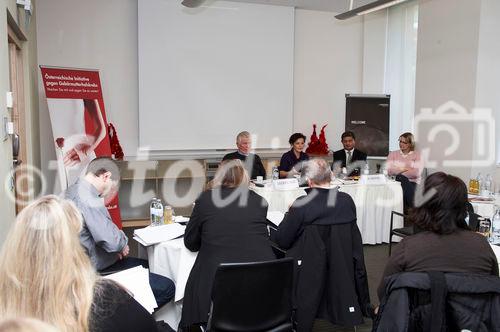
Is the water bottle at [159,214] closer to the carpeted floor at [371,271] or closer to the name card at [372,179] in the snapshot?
the carpeted floor at [371,271]

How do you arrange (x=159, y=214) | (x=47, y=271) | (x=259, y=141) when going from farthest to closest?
(x=259, y=141) < (x=159, y=214) < (x=47, y=271)

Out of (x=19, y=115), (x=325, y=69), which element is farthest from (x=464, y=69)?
(x=19, y=115)

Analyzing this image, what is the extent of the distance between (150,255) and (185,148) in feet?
11.5

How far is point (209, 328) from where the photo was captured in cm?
222

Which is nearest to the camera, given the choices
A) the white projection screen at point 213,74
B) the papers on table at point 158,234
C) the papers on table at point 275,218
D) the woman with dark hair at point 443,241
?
the woman with dark hair at point 443,241

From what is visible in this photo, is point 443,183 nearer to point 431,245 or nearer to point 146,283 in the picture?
point 431,245

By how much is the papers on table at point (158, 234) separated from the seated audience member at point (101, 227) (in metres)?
0.18

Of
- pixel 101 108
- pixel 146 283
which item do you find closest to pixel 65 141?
pixel 101 108

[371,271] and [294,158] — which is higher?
[294,158]

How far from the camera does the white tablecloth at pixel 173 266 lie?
2725mm

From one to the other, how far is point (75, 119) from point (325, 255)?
3837 mm

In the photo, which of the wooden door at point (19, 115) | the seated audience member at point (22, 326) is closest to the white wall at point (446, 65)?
the wooden door at point (19, 115)

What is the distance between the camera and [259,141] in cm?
685

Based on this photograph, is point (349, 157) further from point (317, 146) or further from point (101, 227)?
point (101, 227)
